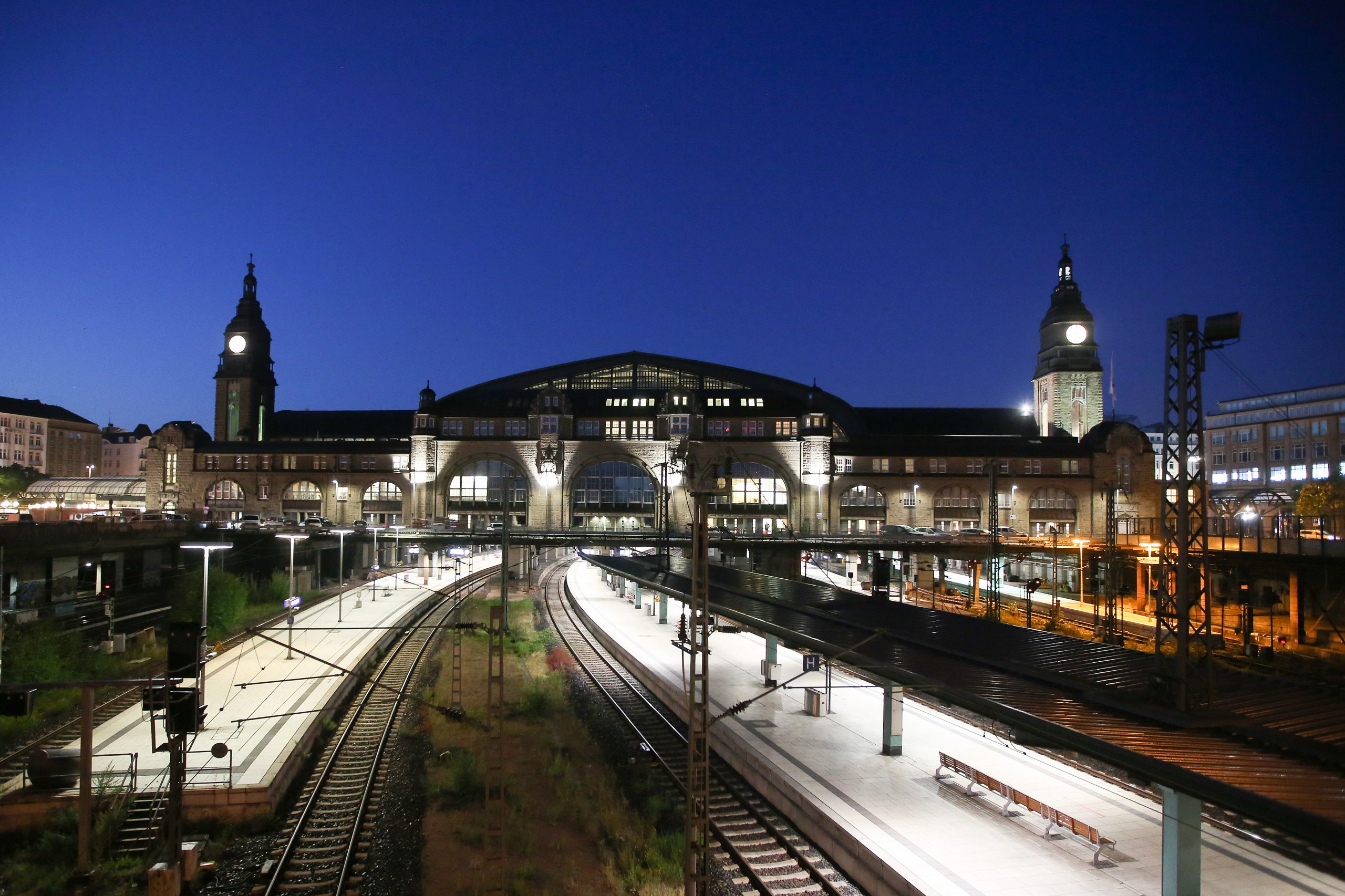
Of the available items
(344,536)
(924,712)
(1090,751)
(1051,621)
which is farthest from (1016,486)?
(1090,751)

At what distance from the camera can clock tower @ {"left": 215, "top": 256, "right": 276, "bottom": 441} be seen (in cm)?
7875

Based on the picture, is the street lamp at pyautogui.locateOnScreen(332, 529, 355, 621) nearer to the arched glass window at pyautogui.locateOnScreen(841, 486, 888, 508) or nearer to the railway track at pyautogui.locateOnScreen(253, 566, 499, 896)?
the railway track at pyautogui.locateOnScreen(253, 566, 499, 896)

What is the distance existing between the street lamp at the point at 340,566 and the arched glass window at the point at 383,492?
9.43 metres

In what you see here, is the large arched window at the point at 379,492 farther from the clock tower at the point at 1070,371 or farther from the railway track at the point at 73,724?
the clock tower at the point at 1070,371

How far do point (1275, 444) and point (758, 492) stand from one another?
60260 millimetres

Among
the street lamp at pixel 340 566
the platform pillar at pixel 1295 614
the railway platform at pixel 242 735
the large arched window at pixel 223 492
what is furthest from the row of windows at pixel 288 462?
the platform pillar at pixel 1295 614

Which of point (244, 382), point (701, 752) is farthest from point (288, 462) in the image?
point (701, 752)

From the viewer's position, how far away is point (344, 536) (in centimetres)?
5431

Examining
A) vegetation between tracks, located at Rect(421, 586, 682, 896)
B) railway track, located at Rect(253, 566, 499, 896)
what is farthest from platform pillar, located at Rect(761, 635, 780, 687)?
railway track, located at Rect(253, 566, 499, 896)

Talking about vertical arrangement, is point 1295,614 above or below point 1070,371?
below

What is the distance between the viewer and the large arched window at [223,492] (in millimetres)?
69125

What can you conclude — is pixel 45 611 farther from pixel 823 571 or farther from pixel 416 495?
pixel 823 571

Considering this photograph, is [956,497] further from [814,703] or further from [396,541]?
[814,703]

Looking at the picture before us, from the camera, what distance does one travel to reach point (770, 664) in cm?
2528
